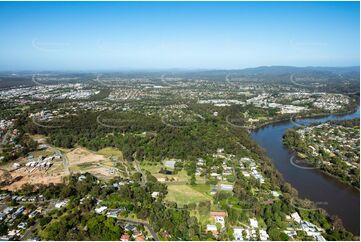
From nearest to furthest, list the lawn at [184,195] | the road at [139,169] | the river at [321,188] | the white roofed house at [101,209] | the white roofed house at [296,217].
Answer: the white roofed house at [296,217], the white roofed house at [101,209], the river at [321,188], the lawn at [184,195], the road at [139,169]

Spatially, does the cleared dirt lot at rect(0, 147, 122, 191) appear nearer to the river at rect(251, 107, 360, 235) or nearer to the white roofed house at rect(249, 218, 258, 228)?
the white roofed house at rect(249, 218, 258, 228)

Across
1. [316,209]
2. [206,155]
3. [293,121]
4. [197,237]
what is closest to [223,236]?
[197,237]

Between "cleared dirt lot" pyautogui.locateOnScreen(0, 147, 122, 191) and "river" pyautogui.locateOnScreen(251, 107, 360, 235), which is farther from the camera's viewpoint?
"cleared dirt lot" pyautogui.locateOnScreen(0, 147, 122, 191)

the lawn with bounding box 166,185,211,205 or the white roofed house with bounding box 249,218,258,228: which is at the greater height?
the white roofed house with bounding box 249,218,258,228

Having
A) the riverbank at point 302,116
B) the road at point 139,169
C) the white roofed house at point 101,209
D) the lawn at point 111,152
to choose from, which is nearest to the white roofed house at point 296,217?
the road at point 139,169

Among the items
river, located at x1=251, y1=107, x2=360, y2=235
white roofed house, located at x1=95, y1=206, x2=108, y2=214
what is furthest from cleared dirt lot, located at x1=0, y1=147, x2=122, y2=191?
river, located at x1=251, y1=107, x2=360, y2=235

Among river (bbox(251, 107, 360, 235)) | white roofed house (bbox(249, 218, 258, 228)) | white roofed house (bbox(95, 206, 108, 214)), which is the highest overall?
white roofed house (bbox(249, 218, 258, 228))

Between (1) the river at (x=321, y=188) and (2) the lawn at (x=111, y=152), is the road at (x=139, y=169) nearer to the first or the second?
(2) the lawn at (x=111, y=152)

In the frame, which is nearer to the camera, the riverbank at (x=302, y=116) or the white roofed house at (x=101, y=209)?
the white roofed house at (x=101, y=209)

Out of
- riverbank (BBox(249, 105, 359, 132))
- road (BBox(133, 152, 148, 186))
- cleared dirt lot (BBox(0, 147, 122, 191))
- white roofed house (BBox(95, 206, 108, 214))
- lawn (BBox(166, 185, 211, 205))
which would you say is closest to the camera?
white roofed house (BBox(95, 206, 108, 214))
